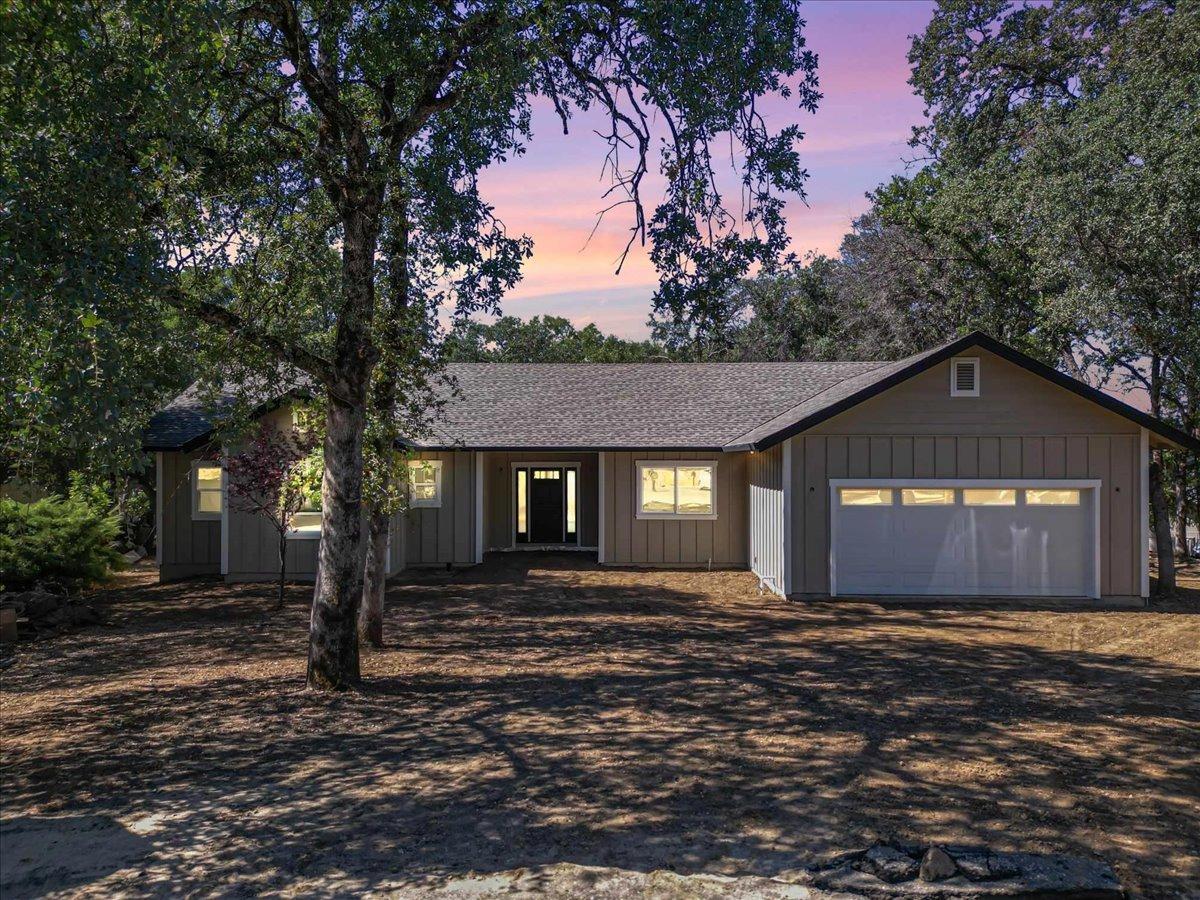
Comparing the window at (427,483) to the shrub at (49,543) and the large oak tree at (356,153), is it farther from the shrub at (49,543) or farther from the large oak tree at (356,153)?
the large oak tree at (356,153)

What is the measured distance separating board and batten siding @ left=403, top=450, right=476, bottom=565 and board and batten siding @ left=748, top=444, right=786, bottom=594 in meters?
5.63

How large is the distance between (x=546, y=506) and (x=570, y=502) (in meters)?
0.56

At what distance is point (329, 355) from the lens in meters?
9.48

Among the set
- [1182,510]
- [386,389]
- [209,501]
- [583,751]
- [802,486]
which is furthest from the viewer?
[1182,510]

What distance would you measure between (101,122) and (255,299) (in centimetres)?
252

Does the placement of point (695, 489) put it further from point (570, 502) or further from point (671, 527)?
point (570, 502)

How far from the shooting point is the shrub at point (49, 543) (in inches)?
502

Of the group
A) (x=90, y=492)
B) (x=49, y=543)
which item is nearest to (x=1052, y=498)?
(x=49, y=543)

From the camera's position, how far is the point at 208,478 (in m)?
16.0

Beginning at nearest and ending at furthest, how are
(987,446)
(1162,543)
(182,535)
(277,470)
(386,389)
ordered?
(386,389)
(277,470)
(987,446)
(1162,543)
(182,535)

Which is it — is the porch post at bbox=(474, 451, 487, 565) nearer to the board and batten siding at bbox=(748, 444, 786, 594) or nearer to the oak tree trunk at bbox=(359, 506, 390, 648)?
the board and batten siding at bbox=(748, 444, 786, 594)

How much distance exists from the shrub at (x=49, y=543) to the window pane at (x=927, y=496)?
1309 cm

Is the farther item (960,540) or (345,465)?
(960,540)

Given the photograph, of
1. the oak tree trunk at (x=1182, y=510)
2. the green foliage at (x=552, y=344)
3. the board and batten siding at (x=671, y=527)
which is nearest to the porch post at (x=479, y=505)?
the board and batten siding at (x=671, y=527)
